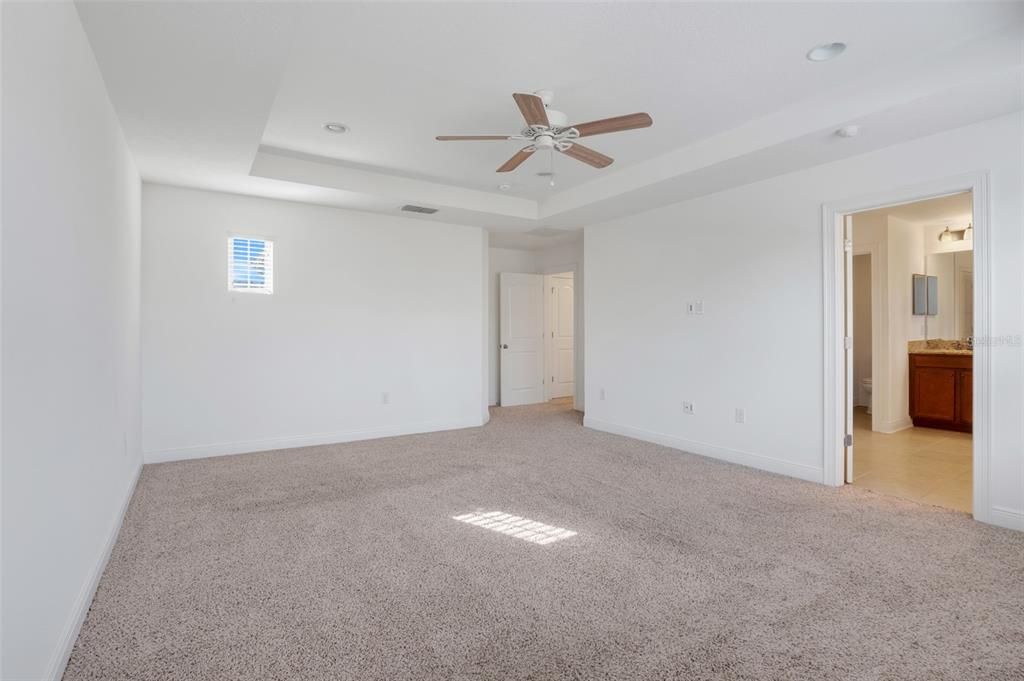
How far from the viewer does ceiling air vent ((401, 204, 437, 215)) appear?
5.43m

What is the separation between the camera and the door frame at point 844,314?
3.18 meters

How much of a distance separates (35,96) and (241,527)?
7.92 ft

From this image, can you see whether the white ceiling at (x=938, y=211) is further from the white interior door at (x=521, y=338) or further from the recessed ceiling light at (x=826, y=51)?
the white interior door at (x=521, y=338)

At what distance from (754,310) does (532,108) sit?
2.83 meters

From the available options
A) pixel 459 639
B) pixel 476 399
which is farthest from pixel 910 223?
pixel 459 639

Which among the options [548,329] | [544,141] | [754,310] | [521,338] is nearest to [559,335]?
[548,329]

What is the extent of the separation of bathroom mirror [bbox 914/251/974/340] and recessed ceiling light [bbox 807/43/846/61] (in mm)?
4852

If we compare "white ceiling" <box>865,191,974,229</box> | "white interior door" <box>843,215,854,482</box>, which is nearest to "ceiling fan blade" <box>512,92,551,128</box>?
"white interior door" <box>843,215,854,482</box>

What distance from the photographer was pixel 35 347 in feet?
5.44

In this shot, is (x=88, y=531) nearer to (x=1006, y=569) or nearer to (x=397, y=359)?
(x=397, y=359)

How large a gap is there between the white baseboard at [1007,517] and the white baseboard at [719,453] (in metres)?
1.02

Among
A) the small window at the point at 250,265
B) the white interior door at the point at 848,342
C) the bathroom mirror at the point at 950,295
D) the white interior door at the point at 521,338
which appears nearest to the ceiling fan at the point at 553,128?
the white interior door at the point at 848,342

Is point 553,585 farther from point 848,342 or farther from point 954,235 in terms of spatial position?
point 954,235

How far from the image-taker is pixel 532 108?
9.08 ft
